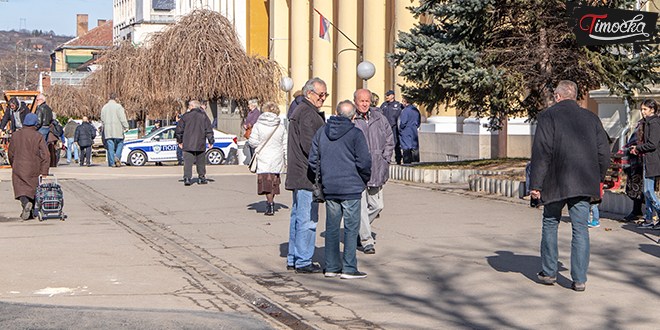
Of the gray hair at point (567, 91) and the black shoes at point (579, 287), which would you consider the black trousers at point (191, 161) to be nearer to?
the gray hair at point (567, 91)

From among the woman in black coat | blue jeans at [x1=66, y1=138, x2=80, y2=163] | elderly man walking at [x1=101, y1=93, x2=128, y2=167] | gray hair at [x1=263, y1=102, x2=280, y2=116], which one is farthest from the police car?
the woman in black coat

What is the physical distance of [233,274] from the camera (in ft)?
24.8

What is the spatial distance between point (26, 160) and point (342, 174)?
5.90 metres

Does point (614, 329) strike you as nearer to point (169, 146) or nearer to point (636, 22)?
point (636, 22)

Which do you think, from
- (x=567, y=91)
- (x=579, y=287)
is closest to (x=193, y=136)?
(x=567, y=91)

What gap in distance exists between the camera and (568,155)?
22.2 ft

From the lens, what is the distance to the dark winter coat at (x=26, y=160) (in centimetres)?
1128

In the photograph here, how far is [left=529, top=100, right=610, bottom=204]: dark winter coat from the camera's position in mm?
6730

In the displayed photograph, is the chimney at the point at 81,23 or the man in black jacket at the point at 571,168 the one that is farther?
the chimney at the point at 81,23

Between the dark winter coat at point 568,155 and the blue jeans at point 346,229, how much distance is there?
5.03 ft

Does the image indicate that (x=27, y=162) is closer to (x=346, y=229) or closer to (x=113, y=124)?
(x=346, y=229)

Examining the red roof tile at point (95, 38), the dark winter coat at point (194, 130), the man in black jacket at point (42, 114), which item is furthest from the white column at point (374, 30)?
the red roof tile at point (95, 38)

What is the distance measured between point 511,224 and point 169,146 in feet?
60.1

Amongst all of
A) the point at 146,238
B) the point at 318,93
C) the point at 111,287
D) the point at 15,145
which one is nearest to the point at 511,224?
the point at 318,93
